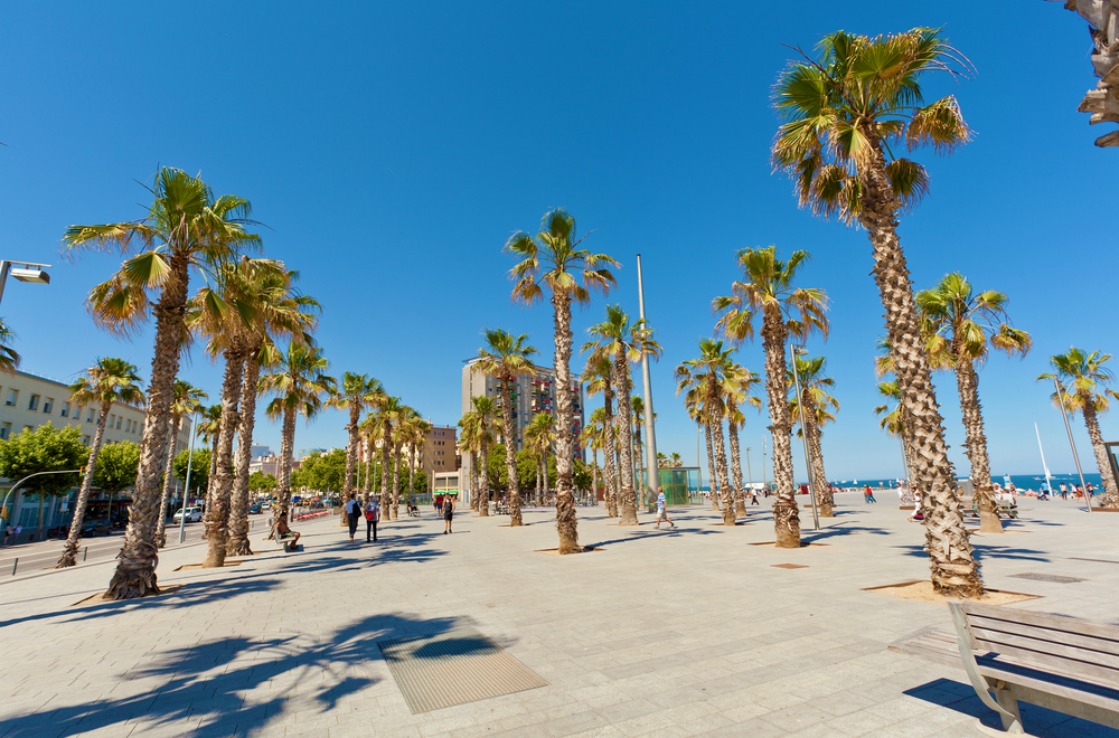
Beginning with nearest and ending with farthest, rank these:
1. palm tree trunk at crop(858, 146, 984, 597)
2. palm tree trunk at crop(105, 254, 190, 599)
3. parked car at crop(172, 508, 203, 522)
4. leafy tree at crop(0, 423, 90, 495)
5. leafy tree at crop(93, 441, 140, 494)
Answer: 1. palm tree trunk at crop(858, 146, 984, 597)
2. palm tree trunk at crop(105, 254, 190, 599)
3. leafy tree at crop(0, 423, 90, 495)
4. leafy tree at crop(93, 441, 140, 494)
5. parked car at crop(172, 508, 203, 522)

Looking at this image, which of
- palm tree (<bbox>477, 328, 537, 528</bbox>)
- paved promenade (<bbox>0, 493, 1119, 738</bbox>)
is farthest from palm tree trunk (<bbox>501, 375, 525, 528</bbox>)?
paved promenade (<bbox>0, 493, 1119, 738</bbox>)

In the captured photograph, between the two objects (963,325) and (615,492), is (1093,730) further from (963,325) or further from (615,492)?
(615,492)

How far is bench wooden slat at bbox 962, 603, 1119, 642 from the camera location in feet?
10.6

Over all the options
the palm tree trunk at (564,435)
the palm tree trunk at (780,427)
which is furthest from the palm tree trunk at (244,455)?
the palm tree trunk at (780,427)

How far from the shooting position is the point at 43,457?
36.3 metres

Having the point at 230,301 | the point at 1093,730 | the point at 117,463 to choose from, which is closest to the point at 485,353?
the point at 230,301

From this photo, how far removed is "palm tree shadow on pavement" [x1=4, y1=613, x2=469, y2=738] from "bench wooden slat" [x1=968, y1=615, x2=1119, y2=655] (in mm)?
5385

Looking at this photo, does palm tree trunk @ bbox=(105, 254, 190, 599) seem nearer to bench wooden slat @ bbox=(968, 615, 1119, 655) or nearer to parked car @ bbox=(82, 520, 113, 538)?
bench wooden slat @ bbox=(968, 615, 1119, 655)

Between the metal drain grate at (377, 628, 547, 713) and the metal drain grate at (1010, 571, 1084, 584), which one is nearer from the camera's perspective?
the metal drain grate at (377, 628, 547, 713)

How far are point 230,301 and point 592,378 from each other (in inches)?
964

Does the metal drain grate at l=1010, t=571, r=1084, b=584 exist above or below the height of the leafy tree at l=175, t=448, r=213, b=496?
below

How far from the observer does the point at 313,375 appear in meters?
27.0

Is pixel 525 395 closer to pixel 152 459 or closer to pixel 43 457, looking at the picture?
pixel 43 457

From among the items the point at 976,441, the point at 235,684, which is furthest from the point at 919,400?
the point at 976,441
